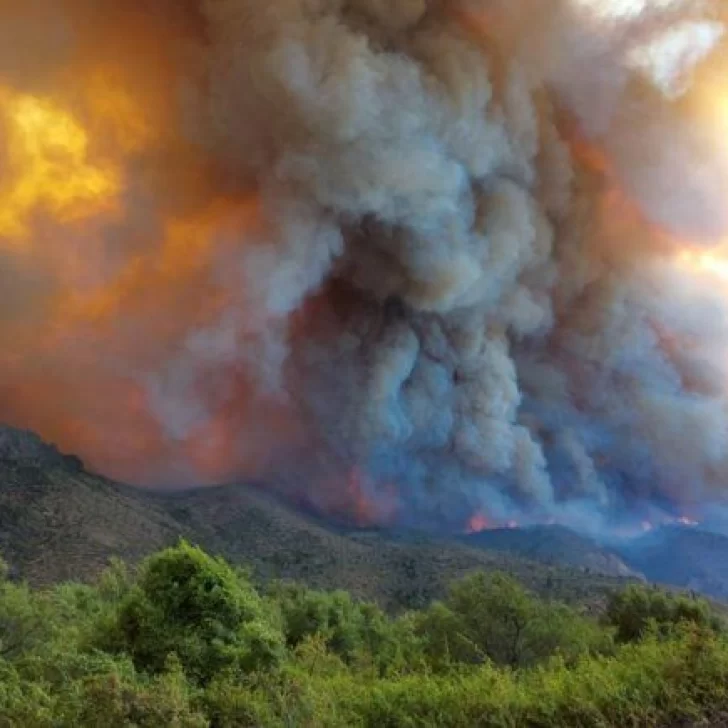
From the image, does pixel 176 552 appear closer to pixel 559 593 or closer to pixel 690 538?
pixel 559 593

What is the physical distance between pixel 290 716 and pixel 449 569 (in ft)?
177

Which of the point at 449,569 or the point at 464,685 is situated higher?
Result: the point at 449,569

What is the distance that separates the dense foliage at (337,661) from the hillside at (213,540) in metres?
18.1

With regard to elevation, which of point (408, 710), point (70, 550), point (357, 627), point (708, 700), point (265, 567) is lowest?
point (408, 710)

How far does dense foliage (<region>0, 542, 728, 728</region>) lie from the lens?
1259cm

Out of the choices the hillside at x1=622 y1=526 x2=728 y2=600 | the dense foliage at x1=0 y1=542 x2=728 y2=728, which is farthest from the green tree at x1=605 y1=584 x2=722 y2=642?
the hillside at x1=622 y1=526 x2=728 y2=600

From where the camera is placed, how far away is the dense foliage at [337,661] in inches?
496

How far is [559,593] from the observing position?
52.1m

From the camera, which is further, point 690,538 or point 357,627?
point 690,538

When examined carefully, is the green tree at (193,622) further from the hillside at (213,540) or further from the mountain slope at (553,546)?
the mountain slope at (553,546)

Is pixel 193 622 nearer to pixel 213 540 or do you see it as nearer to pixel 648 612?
pixel 648 612

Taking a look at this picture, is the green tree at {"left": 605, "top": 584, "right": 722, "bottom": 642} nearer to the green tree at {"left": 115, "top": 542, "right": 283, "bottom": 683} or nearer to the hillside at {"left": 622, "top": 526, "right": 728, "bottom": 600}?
the green tree at {"left": 115, "top": 542, "right": 283, "bottom": 683}

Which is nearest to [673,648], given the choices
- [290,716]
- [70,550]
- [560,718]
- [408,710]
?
[560,718]

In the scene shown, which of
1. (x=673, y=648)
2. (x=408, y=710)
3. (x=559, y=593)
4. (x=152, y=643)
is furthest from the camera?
(x=559, y=593)
